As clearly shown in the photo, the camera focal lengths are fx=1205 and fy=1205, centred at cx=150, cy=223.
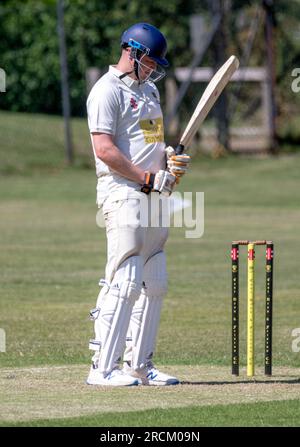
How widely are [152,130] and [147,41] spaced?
22.9 inches

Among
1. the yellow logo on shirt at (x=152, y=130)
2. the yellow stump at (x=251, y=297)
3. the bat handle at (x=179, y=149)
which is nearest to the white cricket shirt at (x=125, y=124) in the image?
the yellow logo on shirt at (x=152, y=130)

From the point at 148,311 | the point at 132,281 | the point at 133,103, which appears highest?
the point at 133,103

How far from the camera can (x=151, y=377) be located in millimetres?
8023

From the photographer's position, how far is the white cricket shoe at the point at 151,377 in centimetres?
798

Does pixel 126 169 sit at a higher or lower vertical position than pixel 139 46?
lower

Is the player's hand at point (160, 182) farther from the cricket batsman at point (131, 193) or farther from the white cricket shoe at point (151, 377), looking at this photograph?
the white cricket shoe at point (151, 377)

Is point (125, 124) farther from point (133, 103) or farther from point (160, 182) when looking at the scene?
point (160, 182)

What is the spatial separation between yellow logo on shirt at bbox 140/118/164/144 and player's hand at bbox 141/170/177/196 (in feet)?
0.89

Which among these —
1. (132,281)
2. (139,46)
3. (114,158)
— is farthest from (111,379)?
(139,46)

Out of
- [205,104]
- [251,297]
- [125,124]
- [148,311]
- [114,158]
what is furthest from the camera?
[251,297]

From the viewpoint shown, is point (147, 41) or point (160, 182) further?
point (147, 41)

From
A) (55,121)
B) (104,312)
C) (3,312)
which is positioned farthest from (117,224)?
(55,121)

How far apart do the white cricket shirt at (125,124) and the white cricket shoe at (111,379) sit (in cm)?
114

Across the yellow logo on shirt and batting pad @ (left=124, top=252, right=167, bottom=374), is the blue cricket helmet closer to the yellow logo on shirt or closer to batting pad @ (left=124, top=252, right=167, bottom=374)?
the yellow logo on shirt
